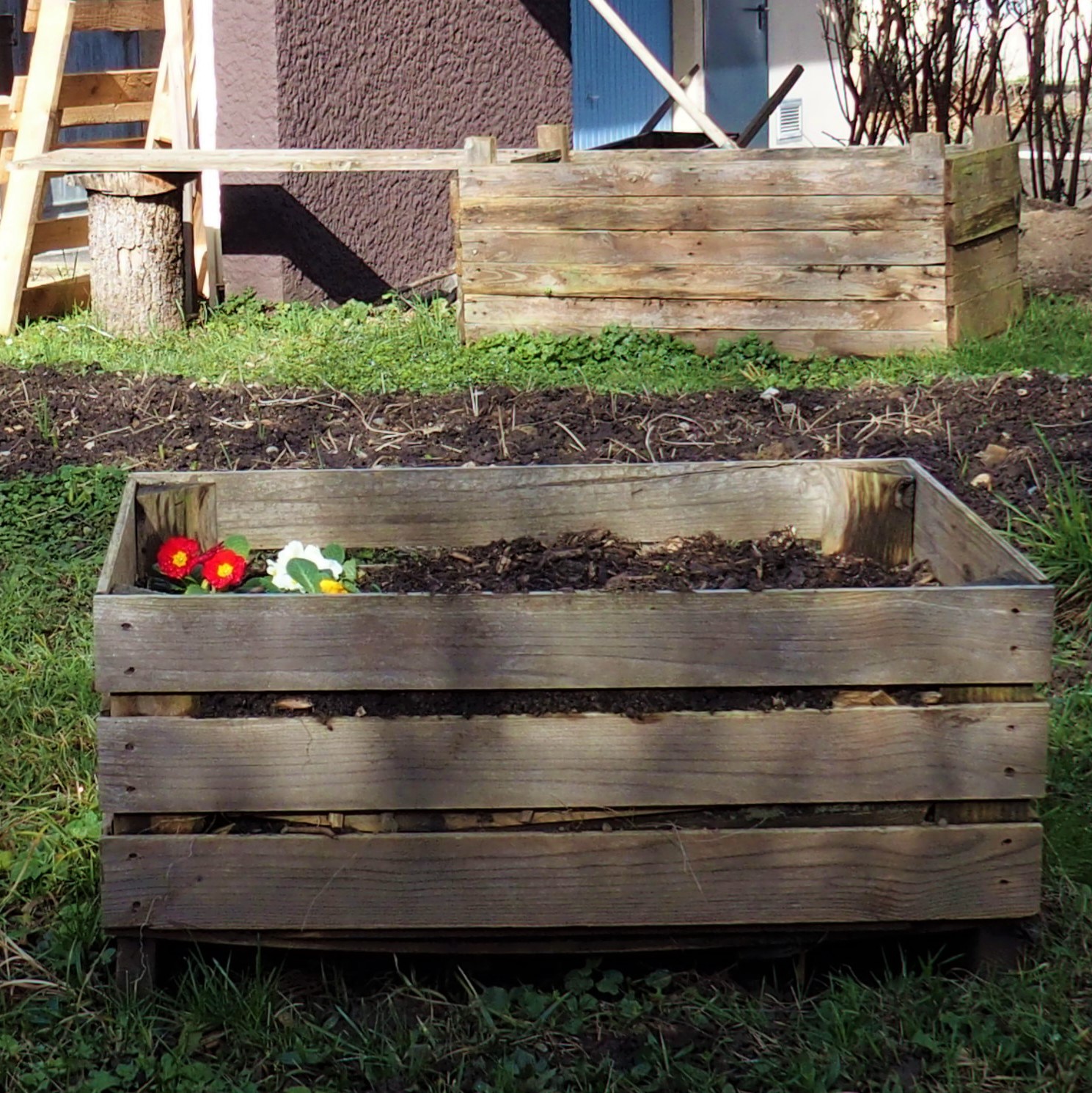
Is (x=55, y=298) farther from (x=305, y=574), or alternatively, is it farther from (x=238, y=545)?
(x=305, y=574)

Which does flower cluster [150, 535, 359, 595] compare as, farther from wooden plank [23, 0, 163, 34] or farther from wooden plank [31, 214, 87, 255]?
wooden plank [23, 0, 163, 34]

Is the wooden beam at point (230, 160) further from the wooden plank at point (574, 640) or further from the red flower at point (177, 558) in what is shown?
the wooden plank at point (574, 640)

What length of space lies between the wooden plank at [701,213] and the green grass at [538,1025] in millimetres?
3861

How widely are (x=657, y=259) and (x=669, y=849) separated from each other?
4389 mm

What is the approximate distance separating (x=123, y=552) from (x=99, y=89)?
6095 millimetres

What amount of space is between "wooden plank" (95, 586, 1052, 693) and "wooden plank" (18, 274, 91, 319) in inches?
221

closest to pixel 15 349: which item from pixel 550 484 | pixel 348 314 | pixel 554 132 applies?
pixel 348 314

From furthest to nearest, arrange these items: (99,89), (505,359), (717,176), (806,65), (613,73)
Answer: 1. (806,65)
2. (613,73)
3. (99,89)
4. (505,359)
5. (717,176)

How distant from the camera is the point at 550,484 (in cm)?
307

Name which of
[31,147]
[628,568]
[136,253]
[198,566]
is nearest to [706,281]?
[136,253]

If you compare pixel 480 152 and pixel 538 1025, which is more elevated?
pixel 480 152

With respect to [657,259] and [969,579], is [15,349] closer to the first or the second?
[657,259]

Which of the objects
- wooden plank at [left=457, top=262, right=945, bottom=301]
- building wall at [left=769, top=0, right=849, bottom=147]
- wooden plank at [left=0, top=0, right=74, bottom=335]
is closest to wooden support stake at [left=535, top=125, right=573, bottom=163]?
wooden plank at [left=457, top=262, right=945, bottom=301]

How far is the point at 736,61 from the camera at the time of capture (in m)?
14.1
